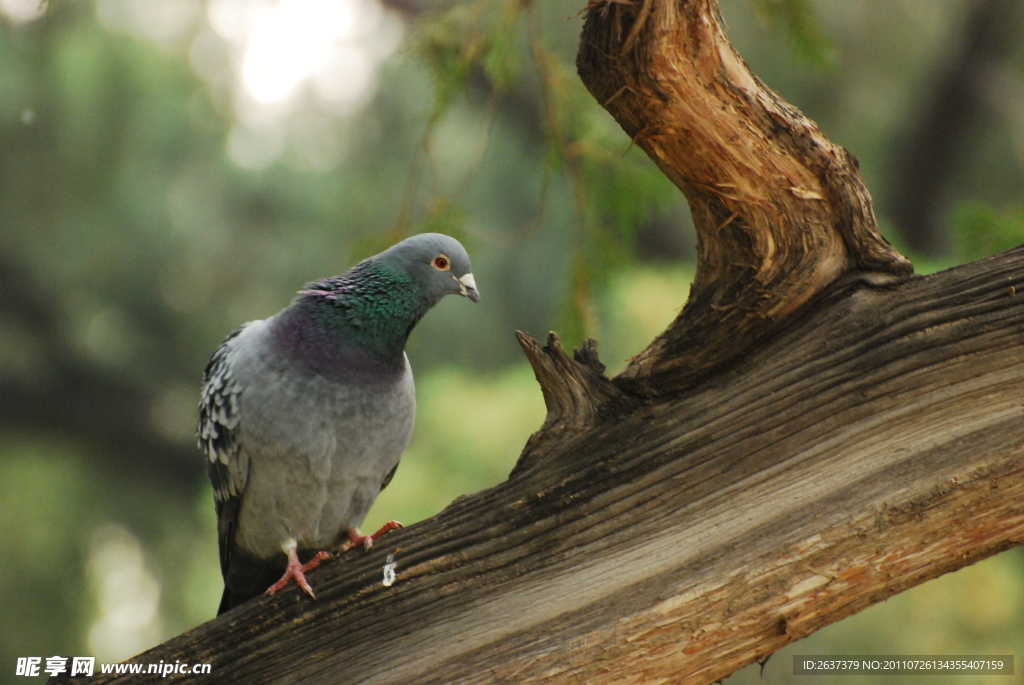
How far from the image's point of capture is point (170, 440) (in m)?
5.64

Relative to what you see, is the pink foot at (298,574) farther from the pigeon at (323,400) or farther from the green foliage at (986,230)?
the green foliage at (986,230)

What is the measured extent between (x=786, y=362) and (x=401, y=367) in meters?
0.96

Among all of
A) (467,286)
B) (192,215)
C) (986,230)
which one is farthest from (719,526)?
(192,215)

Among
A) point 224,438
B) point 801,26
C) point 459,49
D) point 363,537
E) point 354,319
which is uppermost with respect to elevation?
point 459,49

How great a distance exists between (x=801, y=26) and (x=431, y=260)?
121 centimetres

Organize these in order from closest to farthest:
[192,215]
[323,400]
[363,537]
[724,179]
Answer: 1. [724,179]
2. [363,537]
3. [323,400]
4. [192,215]

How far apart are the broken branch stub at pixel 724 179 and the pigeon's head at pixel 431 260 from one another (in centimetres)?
63

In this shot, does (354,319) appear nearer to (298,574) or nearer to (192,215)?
(298,574)

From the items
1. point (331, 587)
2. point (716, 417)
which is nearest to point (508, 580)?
point (331, 587)

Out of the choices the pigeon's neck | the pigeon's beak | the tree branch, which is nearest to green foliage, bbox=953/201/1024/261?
the tree branch

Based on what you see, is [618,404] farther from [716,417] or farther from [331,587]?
[331,587]

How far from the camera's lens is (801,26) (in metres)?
2.31

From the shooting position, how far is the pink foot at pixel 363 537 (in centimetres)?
168

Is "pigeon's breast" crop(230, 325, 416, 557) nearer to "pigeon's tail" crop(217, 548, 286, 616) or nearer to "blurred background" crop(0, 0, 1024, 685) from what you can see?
"pigeon's tail" crop(217, 548, 286, 616)
